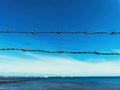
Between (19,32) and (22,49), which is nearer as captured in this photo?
(19,32)

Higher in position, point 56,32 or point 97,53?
point 56,32

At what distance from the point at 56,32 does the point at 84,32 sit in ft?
2.95

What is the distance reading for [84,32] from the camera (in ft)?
22.0

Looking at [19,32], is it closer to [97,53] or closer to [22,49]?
[22,49]

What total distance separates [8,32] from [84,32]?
8.06 ft

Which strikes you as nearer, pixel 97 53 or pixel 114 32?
pixel 114 32

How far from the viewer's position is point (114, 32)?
6438mm

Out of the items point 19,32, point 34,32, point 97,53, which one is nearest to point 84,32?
point 97,53

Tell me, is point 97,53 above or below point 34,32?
below

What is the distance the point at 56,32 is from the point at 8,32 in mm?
1565

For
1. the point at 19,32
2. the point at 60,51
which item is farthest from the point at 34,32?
the point at 60,51

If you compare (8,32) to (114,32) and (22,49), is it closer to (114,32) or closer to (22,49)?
(22,49)

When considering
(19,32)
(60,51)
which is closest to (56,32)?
(60,51)

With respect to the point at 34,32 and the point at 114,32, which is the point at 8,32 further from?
the point at 114,32
